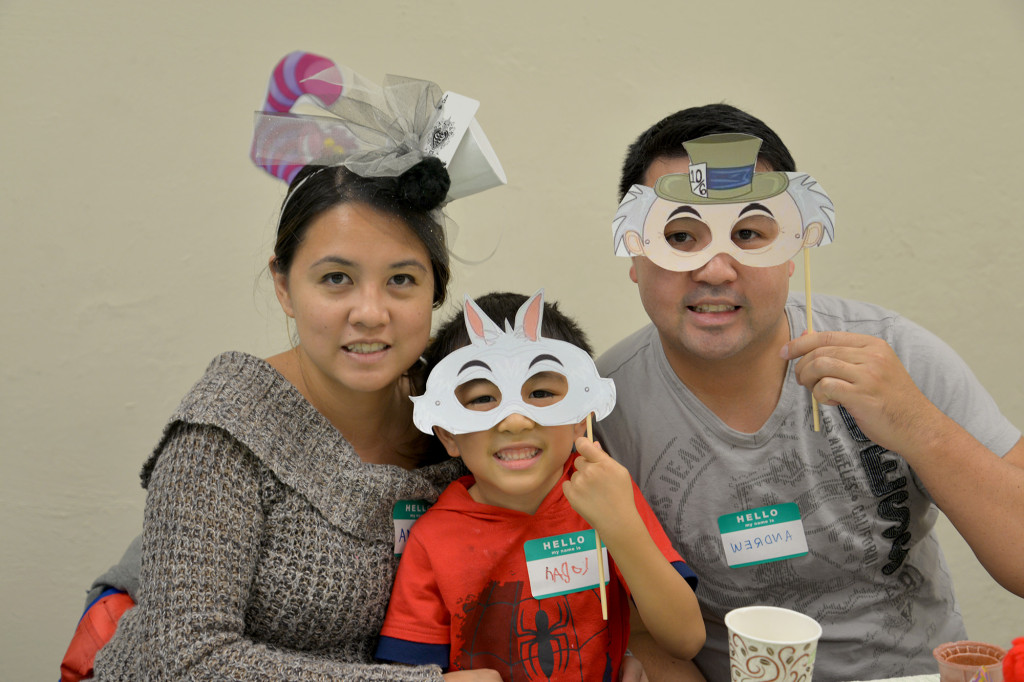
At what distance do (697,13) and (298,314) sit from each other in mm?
1712

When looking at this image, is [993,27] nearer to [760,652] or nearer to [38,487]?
[760,652]

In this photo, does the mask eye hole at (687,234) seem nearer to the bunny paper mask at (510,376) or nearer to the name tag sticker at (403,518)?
the bunny paper mask at (510,376)

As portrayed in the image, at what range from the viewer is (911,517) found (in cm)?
166

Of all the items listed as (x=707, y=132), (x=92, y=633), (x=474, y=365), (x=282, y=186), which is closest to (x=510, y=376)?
(x=474, y=365)

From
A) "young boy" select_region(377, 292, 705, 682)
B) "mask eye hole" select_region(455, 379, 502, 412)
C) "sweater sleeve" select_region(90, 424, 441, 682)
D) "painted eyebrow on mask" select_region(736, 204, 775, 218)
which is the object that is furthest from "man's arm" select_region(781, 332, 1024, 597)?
"sweater sleeve" select_region(90, 424, 441, 682)

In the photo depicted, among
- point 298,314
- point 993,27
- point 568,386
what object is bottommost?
point 568,386

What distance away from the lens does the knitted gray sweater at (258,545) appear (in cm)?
131

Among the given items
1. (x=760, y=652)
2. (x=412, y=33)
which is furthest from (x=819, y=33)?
(x=760, y=652)

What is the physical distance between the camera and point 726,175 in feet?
4.94

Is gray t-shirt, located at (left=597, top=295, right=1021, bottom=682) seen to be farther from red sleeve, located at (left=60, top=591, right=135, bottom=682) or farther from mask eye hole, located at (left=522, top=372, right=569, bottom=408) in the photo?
red sleeve, located at (left=60, top=591, right=135, bottom=682)

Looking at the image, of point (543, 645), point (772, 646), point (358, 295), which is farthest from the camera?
point (358, 295)

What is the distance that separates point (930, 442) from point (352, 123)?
1165 millimetres

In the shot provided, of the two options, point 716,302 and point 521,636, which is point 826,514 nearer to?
point 716,302

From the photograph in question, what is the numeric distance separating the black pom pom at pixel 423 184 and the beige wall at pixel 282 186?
1000 millimetres
